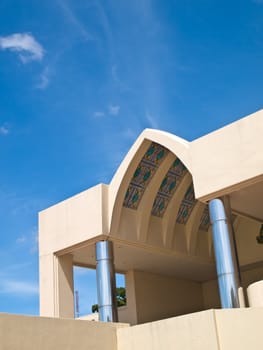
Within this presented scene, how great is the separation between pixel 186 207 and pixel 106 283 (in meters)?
4.35

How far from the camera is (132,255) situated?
17172 mm

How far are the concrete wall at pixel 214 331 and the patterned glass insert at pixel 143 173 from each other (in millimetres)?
5988

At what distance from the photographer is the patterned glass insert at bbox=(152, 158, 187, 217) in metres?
16.6

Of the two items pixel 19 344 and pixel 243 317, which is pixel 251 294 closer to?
pixel 243 317

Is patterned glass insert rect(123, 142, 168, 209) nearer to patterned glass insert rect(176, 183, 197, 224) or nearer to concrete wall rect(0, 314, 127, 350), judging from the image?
patterned glass insert rect(176, 183, 197, 224)

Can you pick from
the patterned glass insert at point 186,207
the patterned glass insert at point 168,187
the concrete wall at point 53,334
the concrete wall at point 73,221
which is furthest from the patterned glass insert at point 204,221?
the concrete wall at point 53,334

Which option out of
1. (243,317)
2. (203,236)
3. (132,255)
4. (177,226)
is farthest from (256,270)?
(243,317)

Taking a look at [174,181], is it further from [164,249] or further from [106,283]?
[106,283]

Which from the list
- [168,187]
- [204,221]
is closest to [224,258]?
[168,187]

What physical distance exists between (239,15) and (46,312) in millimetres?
10171

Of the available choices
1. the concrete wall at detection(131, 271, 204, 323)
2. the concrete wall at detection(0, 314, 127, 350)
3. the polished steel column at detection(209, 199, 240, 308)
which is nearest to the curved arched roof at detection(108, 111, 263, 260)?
the polished steel column at detection(209, 199, 240, 308)

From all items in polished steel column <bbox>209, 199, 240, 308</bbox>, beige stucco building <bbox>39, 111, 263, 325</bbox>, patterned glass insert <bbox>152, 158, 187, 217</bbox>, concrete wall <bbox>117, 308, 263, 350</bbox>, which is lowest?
concrete wall <bbox>117, 308, 263, 350</bbox>

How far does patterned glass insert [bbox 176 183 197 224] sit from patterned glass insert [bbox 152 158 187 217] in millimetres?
628

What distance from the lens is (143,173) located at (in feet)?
53.0
